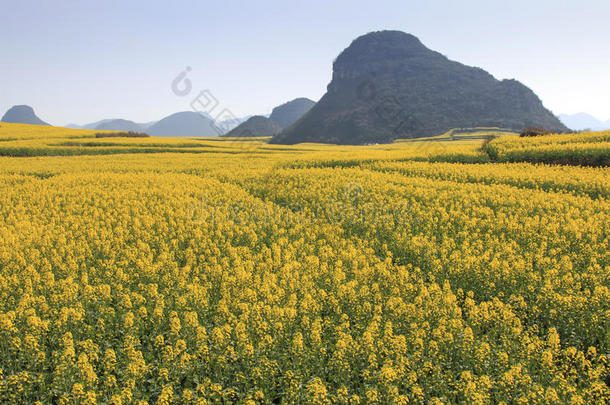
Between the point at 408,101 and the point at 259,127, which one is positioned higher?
the point at 408,101

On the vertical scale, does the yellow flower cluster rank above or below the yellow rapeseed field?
above

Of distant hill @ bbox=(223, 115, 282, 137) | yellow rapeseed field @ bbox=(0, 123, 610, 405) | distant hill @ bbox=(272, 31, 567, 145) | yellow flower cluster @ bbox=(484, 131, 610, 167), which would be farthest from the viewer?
distant hill @ bbox=(223, 115, 282, 137)

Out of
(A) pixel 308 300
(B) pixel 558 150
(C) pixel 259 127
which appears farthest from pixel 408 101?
(A) pixel 308 300

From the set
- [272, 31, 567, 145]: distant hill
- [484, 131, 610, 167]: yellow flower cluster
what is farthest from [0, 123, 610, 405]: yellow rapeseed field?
[272, 31, 567, 145]: distant hill

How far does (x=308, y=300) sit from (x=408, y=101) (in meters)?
146

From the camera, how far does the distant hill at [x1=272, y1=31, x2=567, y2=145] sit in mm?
121812

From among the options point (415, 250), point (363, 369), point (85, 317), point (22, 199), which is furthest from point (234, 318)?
point (22, 199)

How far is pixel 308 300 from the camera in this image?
5934mm

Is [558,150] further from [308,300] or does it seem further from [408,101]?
[408,101]

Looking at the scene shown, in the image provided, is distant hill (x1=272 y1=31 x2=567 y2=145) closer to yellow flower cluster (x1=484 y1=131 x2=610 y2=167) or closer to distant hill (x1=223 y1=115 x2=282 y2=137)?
distant hill (x1=223 y1=115 x2=282 y2=137)

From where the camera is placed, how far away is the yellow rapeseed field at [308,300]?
438 cm

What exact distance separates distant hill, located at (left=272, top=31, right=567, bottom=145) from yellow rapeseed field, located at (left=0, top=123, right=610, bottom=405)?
11090 centimetres

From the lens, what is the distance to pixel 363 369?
4.72 meters

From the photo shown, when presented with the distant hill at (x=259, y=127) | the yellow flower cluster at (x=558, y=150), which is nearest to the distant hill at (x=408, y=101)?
the distant hill at (x=259, y=127)
